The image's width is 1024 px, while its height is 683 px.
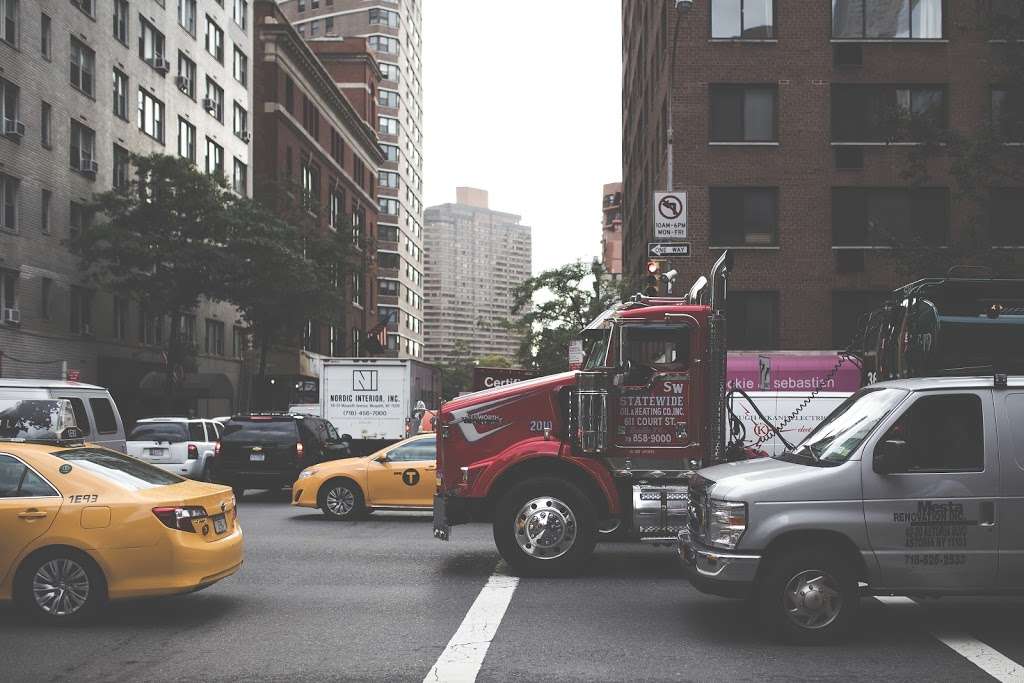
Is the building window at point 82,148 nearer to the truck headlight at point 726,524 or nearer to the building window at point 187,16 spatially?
the building window at point 187,16

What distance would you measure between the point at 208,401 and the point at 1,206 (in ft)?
67.5

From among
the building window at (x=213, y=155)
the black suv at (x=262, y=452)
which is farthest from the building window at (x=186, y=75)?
the black suv at (x=262, y=452)

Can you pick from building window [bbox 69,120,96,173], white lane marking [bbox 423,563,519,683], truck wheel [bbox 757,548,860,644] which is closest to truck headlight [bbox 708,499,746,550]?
truck wheel [bbox 757,548,860,644]

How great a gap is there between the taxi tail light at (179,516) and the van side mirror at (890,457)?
530 cm

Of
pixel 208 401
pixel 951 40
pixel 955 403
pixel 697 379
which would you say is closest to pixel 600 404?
pixel 697 379

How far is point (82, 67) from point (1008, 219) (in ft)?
105

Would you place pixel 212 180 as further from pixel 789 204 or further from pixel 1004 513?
pixel 1004 513

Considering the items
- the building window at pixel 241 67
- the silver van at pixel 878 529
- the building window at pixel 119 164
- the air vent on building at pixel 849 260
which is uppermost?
the building window at pixel 241 67

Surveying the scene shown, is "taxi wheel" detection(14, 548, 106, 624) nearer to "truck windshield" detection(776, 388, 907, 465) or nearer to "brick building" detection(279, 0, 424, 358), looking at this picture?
"truck windshield" detection(776, 388, 907, 465)

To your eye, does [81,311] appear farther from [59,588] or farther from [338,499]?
[59,588]

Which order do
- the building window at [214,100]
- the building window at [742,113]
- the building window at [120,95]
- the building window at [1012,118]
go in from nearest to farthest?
the building window at [1012,118] < the building window at [742,113] < the building window at [120,95] < the building window at [214,100]

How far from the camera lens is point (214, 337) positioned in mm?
53938

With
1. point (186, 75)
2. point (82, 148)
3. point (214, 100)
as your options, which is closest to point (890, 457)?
point (82, 148)

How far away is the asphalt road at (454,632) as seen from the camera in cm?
736
